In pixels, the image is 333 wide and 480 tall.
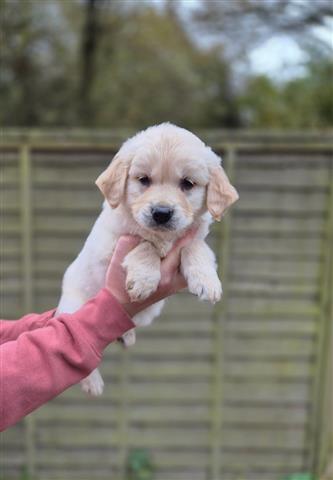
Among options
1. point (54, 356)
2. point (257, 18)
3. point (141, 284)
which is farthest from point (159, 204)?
point (257, 18)

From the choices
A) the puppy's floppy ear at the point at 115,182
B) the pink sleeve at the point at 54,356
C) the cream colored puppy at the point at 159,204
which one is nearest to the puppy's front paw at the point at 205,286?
the cream colored puppy at the point at 159,204

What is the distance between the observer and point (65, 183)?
4.10 m

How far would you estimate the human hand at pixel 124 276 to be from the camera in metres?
1.59

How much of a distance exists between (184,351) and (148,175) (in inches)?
114

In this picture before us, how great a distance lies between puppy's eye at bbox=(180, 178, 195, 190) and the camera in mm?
1664

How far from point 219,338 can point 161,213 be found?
2.86 meters

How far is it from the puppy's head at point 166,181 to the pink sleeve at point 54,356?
11.8 inches

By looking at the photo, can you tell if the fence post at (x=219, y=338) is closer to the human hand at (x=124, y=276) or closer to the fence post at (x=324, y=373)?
the fence post at (x=324, y=373)

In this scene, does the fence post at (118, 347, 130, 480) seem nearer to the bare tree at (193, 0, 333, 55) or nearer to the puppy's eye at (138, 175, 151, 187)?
the puppy's eye at (138, 175, 151, 187)

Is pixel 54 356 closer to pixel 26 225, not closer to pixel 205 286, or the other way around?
pixel 205 286

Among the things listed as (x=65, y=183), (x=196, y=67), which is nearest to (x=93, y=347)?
(x=65, y=183)

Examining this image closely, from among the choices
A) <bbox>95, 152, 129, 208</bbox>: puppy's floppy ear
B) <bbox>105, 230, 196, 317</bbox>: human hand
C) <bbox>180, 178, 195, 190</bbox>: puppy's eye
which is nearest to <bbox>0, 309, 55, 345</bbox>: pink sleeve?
<bbox>105, 230, 196, 317</bbox>: human hand

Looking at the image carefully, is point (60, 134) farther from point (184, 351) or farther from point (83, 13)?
point (83, 13)

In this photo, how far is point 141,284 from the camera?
5.22 ft
